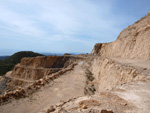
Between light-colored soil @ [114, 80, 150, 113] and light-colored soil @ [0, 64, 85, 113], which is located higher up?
light-colored soil @ [114, 80, 150, 113]

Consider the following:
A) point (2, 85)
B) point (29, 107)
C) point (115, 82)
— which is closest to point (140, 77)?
point (115, 82)

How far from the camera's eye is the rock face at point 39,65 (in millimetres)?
31984

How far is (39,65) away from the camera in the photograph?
108ft

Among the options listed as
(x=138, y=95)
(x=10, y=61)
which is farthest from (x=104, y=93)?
(x=10, y=61)

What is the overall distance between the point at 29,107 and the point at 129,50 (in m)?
10.5

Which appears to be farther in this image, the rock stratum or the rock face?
the rock face

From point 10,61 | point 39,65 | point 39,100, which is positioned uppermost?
point 39,100

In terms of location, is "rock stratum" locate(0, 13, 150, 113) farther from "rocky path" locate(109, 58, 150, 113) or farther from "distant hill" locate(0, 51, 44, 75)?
"distant hill" locate(0, 51, 44, 75)

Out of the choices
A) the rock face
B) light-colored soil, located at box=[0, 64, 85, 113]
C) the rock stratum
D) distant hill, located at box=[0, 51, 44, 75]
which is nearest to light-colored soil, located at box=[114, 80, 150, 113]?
the rock stratum

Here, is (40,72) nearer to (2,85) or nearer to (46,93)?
(2,85)

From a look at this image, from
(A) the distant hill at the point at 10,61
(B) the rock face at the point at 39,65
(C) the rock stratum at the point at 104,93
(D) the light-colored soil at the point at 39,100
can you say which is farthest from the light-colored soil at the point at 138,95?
(A) the distant hill at the point at 10,61

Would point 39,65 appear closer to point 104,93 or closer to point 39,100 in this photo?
point 39,100

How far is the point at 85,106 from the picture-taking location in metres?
2.85

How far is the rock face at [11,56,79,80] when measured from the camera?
105 feet
